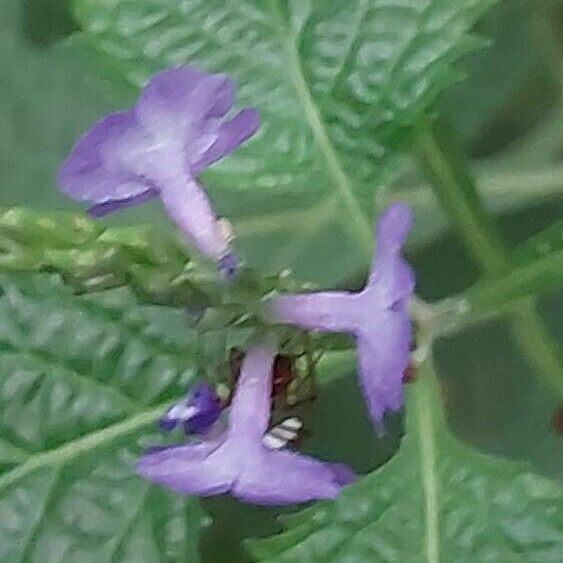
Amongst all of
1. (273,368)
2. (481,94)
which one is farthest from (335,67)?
(481,94)

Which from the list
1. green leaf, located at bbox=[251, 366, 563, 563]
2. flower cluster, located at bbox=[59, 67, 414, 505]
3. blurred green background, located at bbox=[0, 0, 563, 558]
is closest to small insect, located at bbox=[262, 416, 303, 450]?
flower cluster, located at bbox=[59, 67, 414, 505]

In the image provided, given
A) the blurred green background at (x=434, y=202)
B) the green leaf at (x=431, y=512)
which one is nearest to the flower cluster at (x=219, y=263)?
the green leaf at (x=431, y=512)

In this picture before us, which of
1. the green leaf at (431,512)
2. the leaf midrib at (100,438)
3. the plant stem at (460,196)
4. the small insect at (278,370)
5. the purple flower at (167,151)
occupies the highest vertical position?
the plant stem at (460,196)

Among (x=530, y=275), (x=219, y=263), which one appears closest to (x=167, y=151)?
(x=219, y=263)

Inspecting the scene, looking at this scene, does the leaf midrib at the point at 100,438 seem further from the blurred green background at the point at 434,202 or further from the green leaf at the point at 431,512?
the blurred green background at the point at 434,202

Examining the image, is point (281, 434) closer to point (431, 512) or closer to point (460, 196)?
point (431, 512)

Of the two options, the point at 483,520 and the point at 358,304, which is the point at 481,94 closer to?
the point at 483,520

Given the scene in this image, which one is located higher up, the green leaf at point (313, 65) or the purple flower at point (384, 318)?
the green leaf at point (313, 65)
